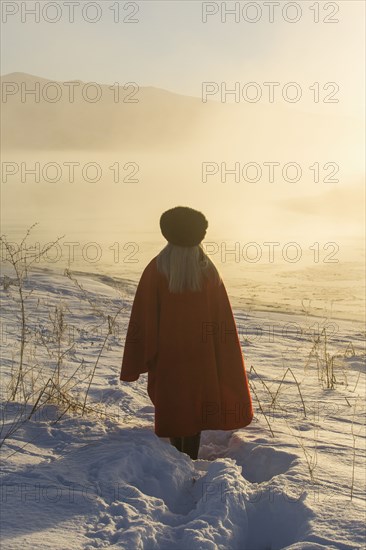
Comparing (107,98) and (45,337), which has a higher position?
(107,98)

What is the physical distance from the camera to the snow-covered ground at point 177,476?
9.36 feet

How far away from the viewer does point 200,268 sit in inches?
161

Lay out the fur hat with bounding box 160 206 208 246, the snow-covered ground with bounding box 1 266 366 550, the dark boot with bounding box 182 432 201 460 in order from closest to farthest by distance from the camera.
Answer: the snow-covered ground with bounding box 1 266 366 550 → the fur hat with bounding box 160 206 208 246 → the dark boot with bounding box 182 432 201 460

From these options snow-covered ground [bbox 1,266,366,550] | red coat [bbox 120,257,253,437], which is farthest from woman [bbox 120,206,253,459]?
snow-covered ground [bbox 1,266,366,550]

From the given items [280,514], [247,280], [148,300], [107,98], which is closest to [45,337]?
[148,300]

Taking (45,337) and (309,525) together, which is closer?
(309,525)

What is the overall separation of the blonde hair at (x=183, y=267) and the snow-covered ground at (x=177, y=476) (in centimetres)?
90

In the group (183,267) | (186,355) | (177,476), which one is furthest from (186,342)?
(177,476)

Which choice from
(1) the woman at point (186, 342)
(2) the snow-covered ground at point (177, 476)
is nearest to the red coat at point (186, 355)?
(1) the woman at point (186, 342)

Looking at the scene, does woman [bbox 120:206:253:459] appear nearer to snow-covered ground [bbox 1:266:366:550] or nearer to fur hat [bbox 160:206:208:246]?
fur hat [bbox 160:206:208:246]

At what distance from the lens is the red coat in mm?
4082

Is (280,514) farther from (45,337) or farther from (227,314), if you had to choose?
(45,337)

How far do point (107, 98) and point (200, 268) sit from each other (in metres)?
160

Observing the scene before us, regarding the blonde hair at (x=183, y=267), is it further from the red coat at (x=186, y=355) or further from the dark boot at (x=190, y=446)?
the dark boot at (x=190, y=446)
